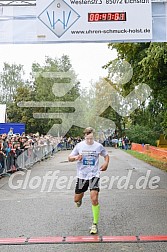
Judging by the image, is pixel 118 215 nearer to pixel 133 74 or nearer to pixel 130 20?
pixel 130 20

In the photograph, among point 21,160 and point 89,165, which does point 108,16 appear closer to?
point 89,165

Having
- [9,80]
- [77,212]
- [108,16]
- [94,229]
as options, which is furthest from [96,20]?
[9,80]

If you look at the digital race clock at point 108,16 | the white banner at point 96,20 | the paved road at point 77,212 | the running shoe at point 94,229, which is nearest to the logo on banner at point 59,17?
the white banner at point 96,20

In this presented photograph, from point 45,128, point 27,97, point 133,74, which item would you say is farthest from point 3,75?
point 133,74

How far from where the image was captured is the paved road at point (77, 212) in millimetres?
6285

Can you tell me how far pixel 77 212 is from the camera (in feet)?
29.6

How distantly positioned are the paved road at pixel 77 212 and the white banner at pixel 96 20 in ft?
12.8

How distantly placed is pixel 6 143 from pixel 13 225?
372 inches

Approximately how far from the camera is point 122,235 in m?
6.87

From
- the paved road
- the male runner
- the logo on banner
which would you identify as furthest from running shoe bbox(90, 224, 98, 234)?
the logo on banner

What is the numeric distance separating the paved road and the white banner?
12.8 ft

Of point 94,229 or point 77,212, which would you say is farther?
point 77,212

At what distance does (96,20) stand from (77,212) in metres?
4.51

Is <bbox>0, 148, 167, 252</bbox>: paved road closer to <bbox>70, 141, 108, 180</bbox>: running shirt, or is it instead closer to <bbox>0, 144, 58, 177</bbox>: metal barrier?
<bbox>70, 141, 108, 180</bbox>: running shirt
